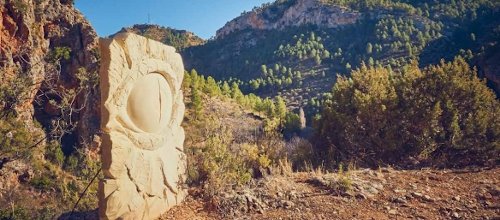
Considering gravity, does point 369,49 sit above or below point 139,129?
above

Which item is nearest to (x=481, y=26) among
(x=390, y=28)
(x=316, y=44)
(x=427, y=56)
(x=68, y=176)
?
(x=427, y=56)

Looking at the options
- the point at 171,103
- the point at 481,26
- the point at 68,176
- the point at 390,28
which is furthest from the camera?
the point at 390,28

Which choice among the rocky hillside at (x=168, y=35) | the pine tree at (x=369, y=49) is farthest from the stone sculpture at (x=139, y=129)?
the rocky hillside at (x=168, y=35)

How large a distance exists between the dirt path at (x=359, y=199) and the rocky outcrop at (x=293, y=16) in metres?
70.9

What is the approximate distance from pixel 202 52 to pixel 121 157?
8557 cm

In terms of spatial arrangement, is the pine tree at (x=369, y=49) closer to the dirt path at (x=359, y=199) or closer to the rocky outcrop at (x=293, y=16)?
the rocky outcrop at (x=293, y=16)

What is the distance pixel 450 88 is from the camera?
330 inches

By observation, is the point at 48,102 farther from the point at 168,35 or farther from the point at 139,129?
the point at 168,35

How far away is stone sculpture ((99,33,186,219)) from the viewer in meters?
4.48

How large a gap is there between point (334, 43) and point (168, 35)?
4540 centimetres

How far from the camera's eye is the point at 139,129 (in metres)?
5.04

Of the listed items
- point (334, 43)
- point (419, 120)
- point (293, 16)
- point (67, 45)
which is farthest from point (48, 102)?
point (293, 16)

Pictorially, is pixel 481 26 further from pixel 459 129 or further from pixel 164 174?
pixel 164 174

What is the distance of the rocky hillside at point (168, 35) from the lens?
3614 inches
